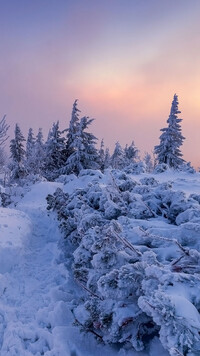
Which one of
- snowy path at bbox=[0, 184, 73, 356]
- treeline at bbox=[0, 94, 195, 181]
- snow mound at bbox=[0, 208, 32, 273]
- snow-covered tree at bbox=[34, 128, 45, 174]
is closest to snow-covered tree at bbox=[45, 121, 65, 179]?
treeline at bbox=[0, 94, 195, 181]

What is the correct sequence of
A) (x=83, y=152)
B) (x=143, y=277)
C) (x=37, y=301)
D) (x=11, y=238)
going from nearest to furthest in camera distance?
(x=143, y=277) < (x=37, y=301) < (x=11, y=238) < (x=83, y=152)

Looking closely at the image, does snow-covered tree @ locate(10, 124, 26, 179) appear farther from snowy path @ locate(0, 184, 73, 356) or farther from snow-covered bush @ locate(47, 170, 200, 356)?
snow-covered bush @ locate(47, 170, 200, 356)

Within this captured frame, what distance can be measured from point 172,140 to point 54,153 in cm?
1265

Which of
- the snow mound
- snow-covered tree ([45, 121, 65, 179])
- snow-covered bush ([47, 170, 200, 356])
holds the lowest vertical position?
the snow mound

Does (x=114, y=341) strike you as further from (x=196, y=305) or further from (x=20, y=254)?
(x=20, y=254)

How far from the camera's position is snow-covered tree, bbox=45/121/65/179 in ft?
95.3

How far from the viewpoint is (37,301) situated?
5.00m

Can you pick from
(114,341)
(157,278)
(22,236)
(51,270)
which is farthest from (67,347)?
(22,236)

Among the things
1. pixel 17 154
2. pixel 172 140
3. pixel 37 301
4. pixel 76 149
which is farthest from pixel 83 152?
pixel 37 301

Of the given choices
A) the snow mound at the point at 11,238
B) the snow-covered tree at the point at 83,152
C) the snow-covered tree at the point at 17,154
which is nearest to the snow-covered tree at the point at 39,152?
the snow-covered tree at the point at 17,154

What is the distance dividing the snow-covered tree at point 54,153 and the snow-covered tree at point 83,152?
2.83m

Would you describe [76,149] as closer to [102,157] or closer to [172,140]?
[172,140]

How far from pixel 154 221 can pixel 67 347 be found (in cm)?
296

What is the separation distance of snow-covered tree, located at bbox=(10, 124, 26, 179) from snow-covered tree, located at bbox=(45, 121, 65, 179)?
6.07 m
